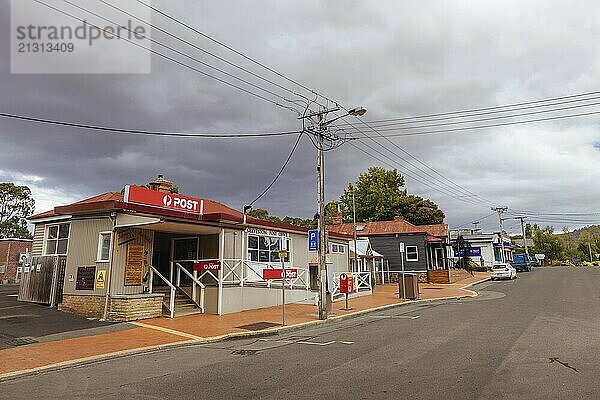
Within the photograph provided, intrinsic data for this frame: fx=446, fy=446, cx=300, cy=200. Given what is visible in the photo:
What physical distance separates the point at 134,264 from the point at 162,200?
3.10m

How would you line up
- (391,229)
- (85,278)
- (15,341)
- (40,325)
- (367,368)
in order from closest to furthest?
(367,368) < (15,341) < (40,325) < (85,278) < (391,229)

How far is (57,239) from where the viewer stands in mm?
18359

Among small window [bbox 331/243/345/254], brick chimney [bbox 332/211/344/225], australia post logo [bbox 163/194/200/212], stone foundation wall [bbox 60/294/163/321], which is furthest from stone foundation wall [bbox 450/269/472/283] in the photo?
stone foundation wall [bbox 60/294/163/321]

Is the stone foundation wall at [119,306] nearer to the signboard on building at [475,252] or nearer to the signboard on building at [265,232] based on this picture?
the signboard on building at [265,232]

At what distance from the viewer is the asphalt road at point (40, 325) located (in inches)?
476

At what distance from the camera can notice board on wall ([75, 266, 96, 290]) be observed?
16.0 metres

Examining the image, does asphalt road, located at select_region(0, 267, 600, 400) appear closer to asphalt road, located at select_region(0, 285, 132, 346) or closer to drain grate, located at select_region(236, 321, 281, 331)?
drain grate, located at select_region(236, 321, 281, 331)

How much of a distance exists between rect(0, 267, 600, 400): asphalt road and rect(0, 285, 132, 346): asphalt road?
3.74 meters

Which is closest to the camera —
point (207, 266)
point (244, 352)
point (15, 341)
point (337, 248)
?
point (244, 352)

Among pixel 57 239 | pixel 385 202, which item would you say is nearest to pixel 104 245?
pixel 57 239

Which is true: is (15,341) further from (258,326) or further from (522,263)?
(522,263)

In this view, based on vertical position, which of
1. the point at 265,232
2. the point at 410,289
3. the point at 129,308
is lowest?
the point at 129,308

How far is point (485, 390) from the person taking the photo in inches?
257

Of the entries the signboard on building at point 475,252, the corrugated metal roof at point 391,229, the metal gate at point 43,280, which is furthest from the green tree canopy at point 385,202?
the metal gate at point 43,280
